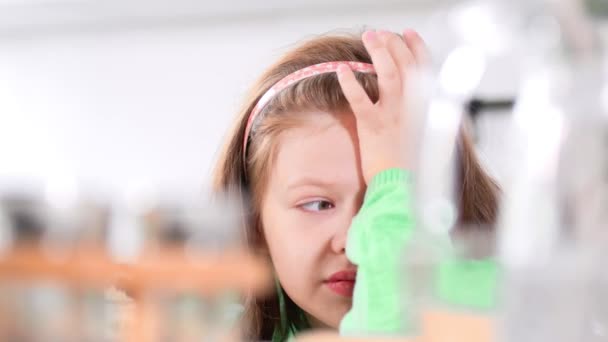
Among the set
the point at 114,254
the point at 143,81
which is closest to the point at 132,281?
the point at 114,254

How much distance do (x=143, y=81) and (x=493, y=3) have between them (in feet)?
1.67

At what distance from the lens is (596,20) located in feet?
1.02

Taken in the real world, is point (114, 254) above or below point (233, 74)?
below

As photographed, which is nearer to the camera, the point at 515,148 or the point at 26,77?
the point at 515,148

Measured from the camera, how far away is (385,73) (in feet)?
1.73

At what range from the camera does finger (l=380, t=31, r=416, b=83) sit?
0.53m

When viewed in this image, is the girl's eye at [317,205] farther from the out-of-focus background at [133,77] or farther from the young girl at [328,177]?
the out-of-focus background at [133,77]

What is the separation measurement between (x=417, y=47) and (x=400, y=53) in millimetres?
21

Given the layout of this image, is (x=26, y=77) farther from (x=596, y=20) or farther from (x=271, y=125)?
(x=596, y=20)

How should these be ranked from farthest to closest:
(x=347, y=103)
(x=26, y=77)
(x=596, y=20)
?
(x=26, y=77)
(x=347, y=103)
(x=596, y=20)

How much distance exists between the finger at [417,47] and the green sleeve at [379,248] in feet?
0.25

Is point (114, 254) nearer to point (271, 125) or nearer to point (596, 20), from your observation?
point (271, 125)

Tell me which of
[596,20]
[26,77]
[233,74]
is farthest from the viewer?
[26,77]

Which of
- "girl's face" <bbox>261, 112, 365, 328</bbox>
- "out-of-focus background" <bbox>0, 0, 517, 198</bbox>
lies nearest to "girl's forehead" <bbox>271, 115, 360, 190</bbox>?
"girl's face" <bbox>261, 112, 365, 328</bbox>
